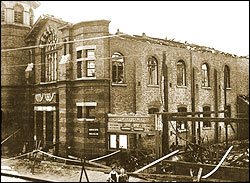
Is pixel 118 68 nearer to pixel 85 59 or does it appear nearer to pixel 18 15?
pixel 85 59

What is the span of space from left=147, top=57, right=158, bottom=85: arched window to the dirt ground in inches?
320

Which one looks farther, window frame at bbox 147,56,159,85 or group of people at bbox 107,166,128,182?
window frame at bbox 147,56,159,85

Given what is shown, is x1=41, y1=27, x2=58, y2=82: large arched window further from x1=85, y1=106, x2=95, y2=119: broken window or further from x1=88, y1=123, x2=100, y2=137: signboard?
x1=88, y1=123, x2=100, y2=137: signboard

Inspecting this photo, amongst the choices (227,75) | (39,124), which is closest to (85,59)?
(39,124)

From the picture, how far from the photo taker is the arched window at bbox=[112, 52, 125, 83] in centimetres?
1767

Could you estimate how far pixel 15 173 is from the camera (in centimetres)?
1452

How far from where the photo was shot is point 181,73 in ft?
72.0

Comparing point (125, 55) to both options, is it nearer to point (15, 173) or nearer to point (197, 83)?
point (197, 83)

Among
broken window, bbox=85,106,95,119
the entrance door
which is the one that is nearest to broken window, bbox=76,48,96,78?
broken window, bbox=85,106,95,119

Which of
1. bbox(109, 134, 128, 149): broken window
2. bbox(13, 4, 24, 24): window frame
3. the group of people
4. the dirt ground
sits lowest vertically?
the dirt ground

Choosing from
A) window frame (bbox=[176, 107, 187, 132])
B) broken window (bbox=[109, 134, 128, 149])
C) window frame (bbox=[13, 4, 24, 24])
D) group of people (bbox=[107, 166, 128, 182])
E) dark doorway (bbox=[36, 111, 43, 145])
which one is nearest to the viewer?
group of people (bbox=[107, 166, 128, 182])

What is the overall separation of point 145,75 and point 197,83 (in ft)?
19.2

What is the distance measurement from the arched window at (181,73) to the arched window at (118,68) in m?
6.00

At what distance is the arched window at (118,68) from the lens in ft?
58.0
